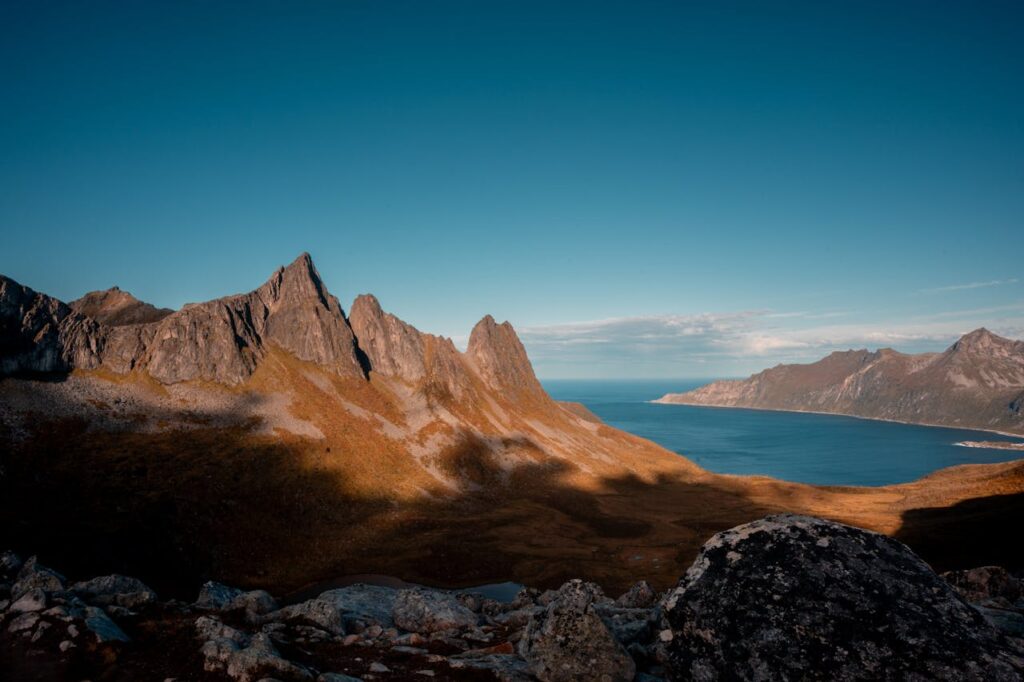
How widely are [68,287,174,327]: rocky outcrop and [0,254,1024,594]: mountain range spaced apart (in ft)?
A: 1.97

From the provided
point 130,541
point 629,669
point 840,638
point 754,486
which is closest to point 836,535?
point 840,638

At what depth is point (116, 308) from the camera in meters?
140

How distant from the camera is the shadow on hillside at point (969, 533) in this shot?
62.9 m

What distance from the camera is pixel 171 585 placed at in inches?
2234

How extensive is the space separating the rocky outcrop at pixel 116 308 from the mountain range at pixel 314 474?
0.60 metres

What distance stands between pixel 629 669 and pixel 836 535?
23.6ft

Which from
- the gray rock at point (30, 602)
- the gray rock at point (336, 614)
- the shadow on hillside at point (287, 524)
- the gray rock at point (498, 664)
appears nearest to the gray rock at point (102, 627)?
the gray rock at point (30, 602)

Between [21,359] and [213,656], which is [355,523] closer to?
[21,359]

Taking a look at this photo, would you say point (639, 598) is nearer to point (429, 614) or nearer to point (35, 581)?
point (429, 614)

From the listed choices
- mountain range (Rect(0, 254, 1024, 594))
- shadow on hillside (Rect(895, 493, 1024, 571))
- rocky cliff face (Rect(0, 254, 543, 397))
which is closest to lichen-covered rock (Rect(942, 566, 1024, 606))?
mountain range (Rect(0, 254, 1024, 594))

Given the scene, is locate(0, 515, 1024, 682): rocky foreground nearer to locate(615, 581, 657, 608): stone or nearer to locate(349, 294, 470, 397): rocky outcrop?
locate(615, 581, 657, 608): stone

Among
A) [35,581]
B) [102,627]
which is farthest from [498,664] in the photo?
[35,581]

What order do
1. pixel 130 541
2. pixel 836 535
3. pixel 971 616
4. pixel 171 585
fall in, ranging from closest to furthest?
pixel 971 616
pixel 836 535
pixel 171 585
pixel 130 541

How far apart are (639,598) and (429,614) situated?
39.7 feet
